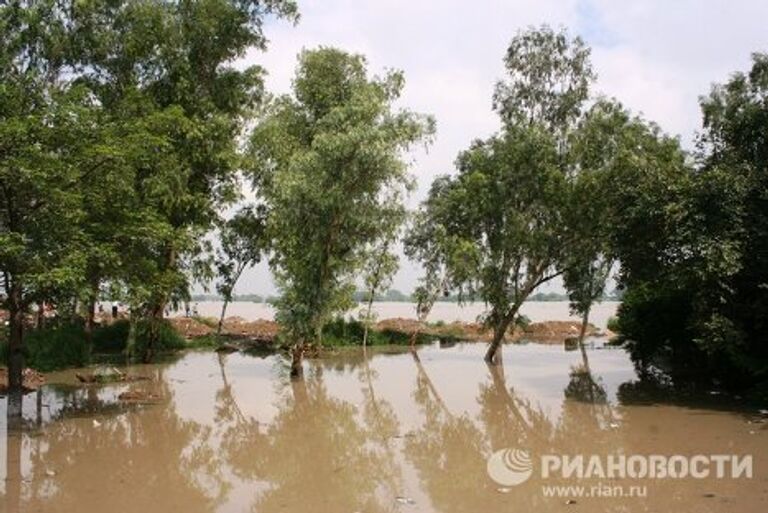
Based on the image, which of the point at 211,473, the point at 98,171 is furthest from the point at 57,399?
the point at 211,473

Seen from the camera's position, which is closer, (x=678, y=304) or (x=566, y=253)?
(x=678, y=304)

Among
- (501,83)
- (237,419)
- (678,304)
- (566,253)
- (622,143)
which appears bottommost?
(237,419)

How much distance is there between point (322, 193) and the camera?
1881 centimetres

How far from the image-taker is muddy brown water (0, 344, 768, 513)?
8445 mm

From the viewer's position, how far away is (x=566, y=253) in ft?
78.8

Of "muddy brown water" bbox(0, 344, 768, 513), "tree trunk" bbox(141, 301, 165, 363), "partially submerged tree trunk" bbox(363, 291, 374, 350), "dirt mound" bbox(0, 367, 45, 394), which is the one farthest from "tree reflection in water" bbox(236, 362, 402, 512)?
"partially submerged tree trunk" bbox(363, 291, 374, 350)

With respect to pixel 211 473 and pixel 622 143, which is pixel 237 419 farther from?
pixel 622 143

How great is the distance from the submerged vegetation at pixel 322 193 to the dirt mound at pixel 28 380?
170cm

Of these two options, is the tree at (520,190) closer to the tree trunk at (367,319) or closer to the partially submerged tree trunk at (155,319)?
the tree trunk at (367,319)

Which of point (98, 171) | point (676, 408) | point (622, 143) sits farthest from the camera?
point (622, 143)

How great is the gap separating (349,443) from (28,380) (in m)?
11.3

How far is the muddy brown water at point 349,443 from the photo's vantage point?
332 inches

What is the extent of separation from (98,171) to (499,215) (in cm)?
1495

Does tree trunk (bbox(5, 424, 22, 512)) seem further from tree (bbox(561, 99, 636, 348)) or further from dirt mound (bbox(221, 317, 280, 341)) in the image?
dirt mound (bbox(221, 317, 280, 341))
